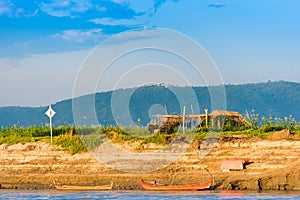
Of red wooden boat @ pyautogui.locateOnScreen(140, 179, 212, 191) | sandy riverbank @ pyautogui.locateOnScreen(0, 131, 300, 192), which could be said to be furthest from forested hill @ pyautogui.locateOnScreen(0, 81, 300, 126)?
red wooden boat @ pyautogui.locateOnScreen(140, 179, 212, 191)

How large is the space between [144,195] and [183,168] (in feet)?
18.2

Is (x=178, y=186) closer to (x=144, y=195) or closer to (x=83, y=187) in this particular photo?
(x=144, y=195)

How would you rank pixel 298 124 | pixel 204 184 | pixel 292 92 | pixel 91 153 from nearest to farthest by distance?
pixel 204 184 → pixel 91 153 → pixel 298 124 → pixel 292 92

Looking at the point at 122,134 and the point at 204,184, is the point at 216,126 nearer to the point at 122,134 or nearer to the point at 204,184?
the point at 122,134

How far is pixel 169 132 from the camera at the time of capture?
45844 millimetres

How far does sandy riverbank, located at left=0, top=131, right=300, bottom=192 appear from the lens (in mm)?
36969

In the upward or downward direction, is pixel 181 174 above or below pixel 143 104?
below

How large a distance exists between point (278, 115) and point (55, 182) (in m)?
62.7

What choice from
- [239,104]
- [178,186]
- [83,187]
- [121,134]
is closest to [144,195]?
[178,186]

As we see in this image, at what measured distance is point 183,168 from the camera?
40.0 m

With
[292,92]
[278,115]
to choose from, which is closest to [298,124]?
[278,115]

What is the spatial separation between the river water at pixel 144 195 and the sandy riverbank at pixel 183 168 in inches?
75.3

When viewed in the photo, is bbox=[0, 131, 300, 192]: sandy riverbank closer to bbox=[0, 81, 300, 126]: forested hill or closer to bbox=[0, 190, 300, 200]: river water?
bbox=[0, 190, 300, 200]: river water

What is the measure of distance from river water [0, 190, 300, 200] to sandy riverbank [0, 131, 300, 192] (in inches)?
75.3
